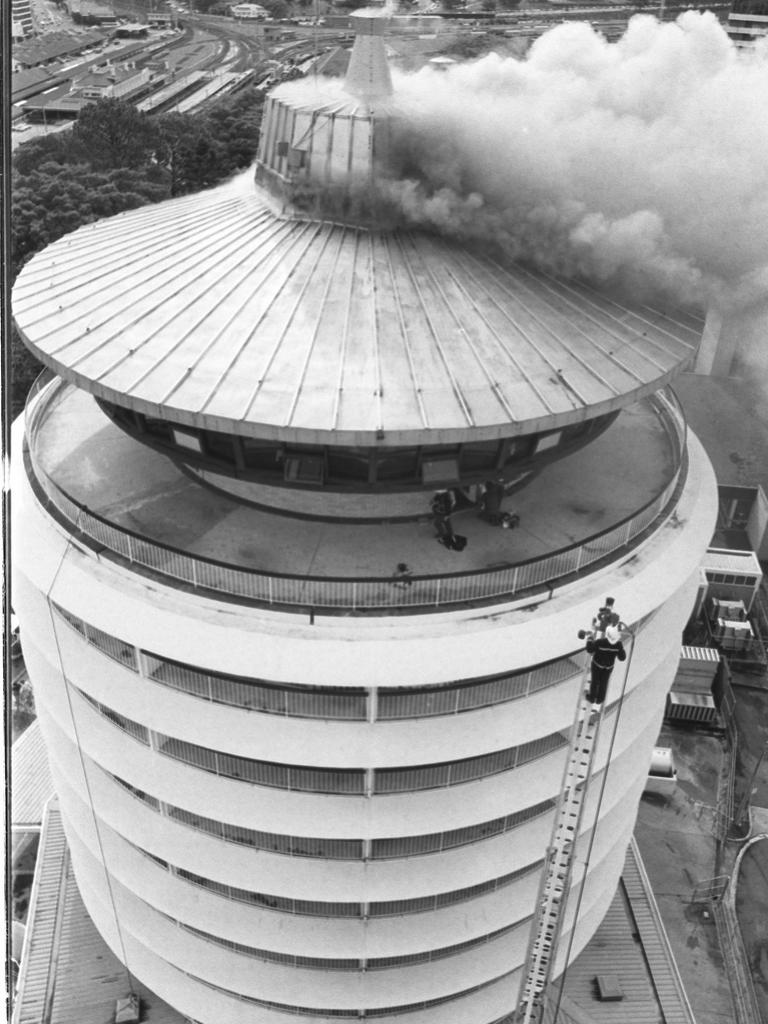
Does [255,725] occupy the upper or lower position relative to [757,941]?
upper

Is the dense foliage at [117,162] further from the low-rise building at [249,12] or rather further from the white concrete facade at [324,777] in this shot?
the white concrete facade at [324,777]

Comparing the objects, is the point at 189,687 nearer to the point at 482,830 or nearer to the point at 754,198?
the point at 482,830

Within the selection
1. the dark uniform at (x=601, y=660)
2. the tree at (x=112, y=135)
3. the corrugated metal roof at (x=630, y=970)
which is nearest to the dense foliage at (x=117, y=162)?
the tree at (x=112, y=135)

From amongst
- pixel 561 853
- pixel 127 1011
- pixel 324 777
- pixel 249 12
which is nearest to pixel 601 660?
pixel 561 853

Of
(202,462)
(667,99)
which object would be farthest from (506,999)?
(667,99)

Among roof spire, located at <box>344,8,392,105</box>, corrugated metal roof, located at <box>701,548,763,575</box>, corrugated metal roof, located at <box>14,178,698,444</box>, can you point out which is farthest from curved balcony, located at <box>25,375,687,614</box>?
corrugated metal roof, located at <box>701,548,763,575</box>

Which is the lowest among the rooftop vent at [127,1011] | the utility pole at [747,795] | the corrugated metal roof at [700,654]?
the utility pole at [747,795]
